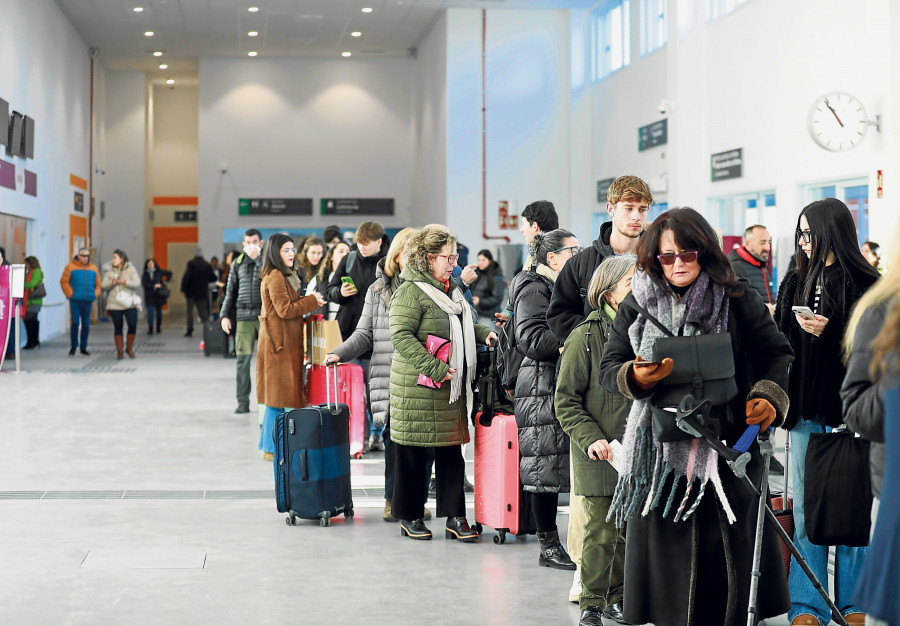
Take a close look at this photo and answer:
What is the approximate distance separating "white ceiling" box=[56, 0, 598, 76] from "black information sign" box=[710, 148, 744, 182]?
23.3ft

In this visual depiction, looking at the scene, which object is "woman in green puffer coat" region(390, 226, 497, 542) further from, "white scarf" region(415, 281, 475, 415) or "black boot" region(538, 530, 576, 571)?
"black boot" region(538, 530, 576, 571)

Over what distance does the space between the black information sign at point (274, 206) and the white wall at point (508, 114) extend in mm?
6413

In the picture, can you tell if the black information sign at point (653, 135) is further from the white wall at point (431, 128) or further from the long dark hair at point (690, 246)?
the long dark hair at point (690, 246)

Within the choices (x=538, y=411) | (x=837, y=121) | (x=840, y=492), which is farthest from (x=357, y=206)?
(x=840, y=492)

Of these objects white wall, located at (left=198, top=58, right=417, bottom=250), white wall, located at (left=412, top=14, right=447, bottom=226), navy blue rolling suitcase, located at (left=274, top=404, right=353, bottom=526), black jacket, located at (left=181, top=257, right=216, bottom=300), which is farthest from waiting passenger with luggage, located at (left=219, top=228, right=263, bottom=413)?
white wall, located at (left=198, top=58, right=417, bottom=250)

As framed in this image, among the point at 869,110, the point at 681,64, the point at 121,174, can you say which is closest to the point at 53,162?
the point at 121,174

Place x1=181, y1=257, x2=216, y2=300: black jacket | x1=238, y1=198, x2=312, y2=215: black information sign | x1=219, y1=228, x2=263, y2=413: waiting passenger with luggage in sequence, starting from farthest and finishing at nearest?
x1=238, y1=198, x2=312, y2=215: black information sign
x1=181, y1=257, x2=216, y2=300: black jacket
x1=219, y1=228, x2=263, y2=413: waiting passenger with luggage

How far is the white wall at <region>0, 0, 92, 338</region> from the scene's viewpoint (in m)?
18.3

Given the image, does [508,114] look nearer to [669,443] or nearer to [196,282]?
[196,282]

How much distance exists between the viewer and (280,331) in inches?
294

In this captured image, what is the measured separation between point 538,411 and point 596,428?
0.96m

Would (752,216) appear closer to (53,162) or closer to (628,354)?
(628,354)

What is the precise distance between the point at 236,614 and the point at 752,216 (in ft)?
38.5

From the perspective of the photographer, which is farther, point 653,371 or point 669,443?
point 669,443
